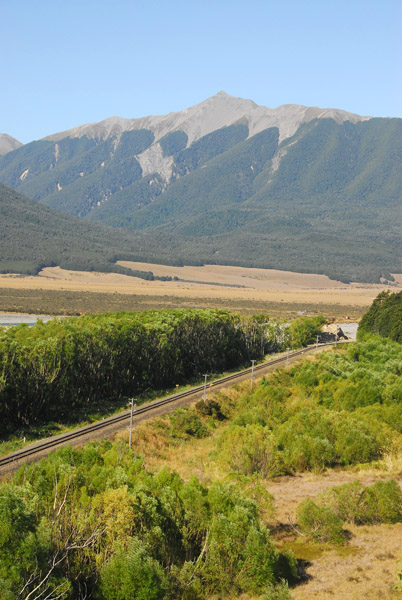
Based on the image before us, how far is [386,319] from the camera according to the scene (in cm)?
11250

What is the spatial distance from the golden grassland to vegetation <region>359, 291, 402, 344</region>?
62.3m

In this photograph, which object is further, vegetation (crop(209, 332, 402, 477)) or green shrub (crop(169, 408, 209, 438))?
green shrub (crop(169, 408, 209, 438))

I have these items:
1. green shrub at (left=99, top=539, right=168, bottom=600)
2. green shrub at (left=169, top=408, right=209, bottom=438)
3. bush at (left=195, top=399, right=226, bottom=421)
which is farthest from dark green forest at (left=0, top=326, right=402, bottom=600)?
bush at (left=195, top=399, right=226, bottom=421)

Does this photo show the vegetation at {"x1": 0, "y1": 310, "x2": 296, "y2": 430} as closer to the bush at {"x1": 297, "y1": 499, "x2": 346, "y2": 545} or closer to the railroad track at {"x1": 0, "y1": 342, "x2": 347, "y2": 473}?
the railroad track at {"x1": 0, "y1": 342, "x2": 347, "y2": 473}

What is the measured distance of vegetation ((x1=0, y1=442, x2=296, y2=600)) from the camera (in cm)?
2022

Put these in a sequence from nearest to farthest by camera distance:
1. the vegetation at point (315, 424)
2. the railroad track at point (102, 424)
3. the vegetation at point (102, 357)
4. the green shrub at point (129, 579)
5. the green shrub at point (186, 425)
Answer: the green shrub at point (129, 579) < the vegetation at point (315, 424) < the railroad track at point (102, 424) < the vegetation at point (102, 357) < the green shrub at point (186, 425)

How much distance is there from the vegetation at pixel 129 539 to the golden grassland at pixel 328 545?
70.8 inches

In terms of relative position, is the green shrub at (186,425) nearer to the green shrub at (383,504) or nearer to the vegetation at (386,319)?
the green shrub at (383,504)

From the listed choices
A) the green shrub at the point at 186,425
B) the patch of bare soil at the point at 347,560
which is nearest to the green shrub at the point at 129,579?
the patch of bare soil at the point at 347,560

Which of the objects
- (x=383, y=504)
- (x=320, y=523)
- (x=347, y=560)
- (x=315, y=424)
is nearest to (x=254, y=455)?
(x=315, y=424)

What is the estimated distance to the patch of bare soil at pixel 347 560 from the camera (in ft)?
87.4

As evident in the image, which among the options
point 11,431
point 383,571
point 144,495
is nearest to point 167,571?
point 144,495

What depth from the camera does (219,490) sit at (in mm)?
27938

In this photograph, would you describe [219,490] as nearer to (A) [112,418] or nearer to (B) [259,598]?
(B) [259,598]
